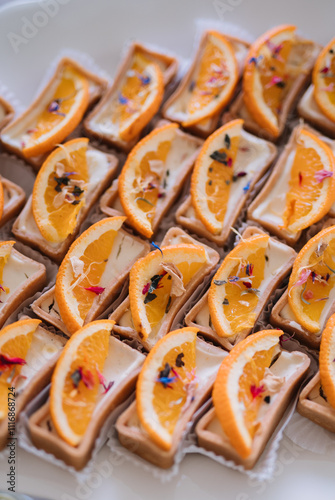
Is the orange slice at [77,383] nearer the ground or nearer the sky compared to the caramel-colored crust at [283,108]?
nearer the ground

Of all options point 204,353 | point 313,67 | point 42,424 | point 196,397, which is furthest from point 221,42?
point 42,424

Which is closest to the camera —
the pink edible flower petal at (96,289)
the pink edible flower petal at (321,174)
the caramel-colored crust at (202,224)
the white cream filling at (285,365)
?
the white cream filling at (285,365)

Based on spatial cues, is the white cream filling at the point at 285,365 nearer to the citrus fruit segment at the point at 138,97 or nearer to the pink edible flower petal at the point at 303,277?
the pink edible flower petal at the point at 303,277

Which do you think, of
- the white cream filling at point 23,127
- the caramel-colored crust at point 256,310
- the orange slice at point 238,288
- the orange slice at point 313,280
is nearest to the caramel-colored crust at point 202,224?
the caramel-colored crust at point 256,310

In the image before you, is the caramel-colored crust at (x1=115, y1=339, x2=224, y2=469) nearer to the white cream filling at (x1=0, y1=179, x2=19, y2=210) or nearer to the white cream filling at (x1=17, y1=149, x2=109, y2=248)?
the white cream filling at (x1=17, y1=149, x2=109, y2=248)

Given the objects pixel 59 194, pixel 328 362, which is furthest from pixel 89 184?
pixel 328 362

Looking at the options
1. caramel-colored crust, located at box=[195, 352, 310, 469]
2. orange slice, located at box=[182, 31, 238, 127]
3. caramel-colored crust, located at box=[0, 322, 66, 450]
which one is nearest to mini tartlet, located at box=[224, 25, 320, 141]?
orange slice, located at box=[182, 31, 238, 127]
